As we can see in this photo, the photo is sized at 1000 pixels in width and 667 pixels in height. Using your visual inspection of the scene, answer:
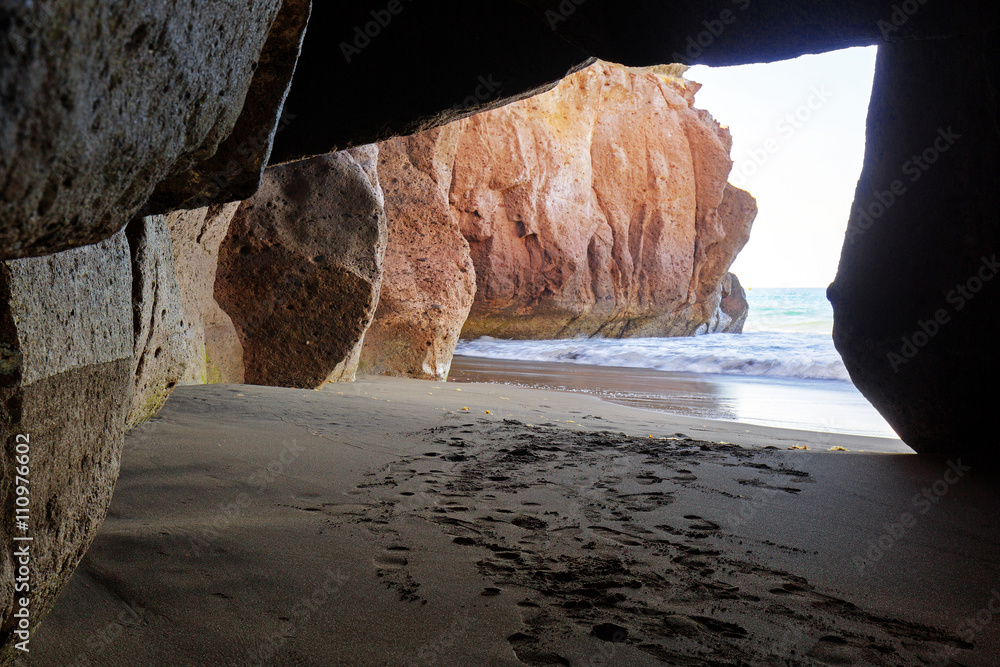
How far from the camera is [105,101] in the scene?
74 cm

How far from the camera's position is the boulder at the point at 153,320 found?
2.28m

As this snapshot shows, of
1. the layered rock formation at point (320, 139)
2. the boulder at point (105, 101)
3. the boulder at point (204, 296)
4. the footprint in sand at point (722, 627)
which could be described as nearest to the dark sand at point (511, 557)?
the footprint in sand at point (722, 627)

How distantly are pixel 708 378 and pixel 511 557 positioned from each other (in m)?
9.21

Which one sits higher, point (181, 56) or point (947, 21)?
point (947, 21)

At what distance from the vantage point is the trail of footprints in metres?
1.44

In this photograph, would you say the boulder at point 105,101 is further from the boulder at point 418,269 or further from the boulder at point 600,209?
the boulder at point 600,209

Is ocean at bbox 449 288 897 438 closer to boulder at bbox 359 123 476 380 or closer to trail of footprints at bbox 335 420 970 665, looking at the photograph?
boulder at bbox 359 123 476 380

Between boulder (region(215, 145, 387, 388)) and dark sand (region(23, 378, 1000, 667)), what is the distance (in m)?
1.92

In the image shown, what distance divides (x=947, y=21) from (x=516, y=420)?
2975 millimetres

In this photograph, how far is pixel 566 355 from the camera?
15.2 m

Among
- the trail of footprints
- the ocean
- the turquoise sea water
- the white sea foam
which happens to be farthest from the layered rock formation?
the white sea foam

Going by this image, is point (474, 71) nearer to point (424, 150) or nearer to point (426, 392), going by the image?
point (426, 392)

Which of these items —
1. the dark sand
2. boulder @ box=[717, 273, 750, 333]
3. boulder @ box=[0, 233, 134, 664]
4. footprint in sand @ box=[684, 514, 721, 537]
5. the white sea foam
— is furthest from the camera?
boulder @ box=[717, 273, 750, 333]

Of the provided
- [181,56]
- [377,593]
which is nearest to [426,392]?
[377,593]
